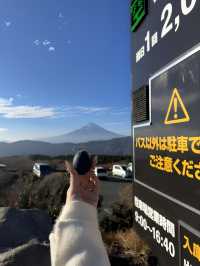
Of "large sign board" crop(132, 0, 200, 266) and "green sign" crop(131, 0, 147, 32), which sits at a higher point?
"green sign" crop(131, 0, 147, 32)

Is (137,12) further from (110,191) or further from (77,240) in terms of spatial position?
(110,191)

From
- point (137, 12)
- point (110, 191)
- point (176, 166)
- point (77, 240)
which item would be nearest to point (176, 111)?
point (176, 166)

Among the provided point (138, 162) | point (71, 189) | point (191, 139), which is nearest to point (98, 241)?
point (71, 189)

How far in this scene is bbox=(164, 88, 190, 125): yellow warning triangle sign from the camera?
12.4 ft

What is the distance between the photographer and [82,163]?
1661 mm

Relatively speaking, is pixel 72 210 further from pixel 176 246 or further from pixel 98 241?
pixel 176 246

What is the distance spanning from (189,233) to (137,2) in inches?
144

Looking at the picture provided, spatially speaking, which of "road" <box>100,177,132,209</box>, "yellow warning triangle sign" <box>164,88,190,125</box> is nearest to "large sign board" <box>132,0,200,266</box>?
"yellow warning triangle sign" <box>164,88,190,125</box>

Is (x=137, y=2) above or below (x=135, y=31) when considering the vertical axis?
above

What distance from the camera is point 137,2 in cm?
599

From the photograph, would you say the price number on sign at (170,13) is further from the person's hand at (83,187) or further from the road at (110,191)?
the road at (110,191)

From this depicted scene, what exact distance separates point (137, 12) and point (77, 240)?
5133mm

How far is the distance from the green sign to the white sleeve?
451 cm

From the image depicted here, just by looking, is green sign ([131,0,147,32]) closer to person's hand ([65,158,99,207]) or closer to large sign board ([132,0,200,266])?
large sign board ([132,0,200,266])
